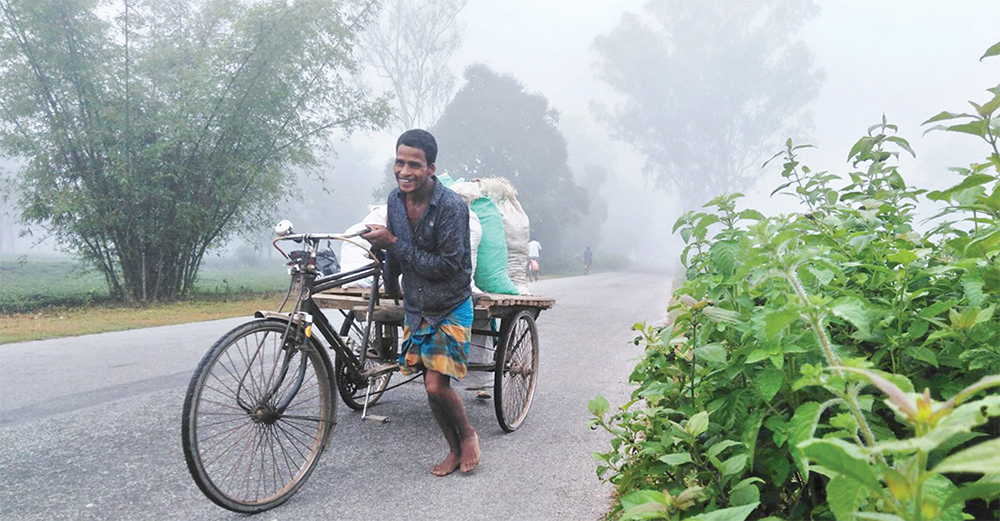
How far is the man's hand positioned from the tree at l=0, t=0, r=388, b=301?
11.7 metres

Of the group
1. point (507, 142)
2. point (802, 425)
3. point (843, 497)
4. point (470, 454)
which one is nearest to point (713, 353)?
point (802, 425)

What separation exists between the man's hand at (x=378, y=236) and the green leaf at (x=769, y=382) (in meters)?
1.88

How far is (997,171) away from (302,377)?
2.60 metres

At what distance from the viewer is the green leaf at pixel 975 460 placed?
0.50 metres

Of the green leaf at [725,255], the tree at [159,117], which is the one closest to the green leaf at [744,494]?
the green leaf at [725,255]

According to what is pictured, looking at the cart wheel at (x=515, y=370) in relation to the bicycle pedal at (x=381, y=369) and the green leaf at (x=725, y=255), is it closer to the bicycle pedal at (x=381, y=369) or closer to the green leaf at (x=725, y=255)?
the bicycle pedal at (x=381, y=369)

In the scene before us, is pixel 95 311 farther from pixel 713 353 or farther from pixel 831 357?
pixel 831 357

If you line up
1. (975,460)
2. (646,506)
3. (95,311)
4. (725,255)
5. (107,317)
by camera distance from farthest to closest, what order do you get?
(95,311) → (107,317) → (725,255) → (646,506) → (975,460)

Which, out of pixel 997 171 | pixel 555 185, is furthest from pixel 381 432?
pixel 555 185

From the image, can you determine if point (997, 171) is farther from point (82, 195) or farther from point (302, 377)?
point (82, 195)

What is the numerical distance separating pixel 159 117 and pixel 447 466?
12.8 m

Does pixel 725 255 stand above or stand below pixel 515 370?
above

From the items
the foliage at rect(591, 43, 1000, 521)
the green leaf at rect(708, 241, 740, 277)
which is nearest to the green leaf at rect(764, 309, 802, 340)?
the foliage at rect(591, 43, 1000, 521)

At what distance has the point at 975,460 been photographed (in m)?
0.52
